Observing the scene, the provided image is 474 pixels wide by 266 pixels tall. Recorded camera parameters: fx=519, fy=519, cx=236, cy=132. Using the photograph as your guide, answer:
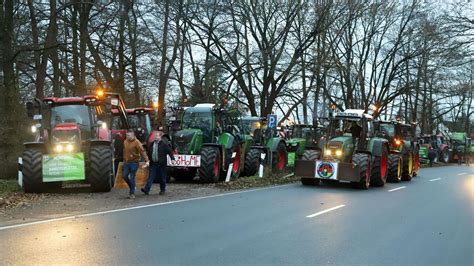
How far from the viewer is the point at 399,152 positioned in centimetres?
2136

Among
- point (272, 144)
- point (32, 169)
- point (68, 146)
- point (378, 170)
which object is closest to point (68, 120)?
point (68, 146)

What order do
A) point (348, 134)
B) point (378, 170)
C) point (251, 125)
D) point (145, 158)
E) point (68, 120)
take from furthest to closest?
1. point (251, 125)
2. point (348, 134)
3. point (378, 170)
4. point (68, 120)
5. point (145, 158)

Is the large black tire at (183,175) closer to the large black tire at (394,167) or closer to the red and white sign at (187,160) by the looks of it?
the red and white sign at (187,160)

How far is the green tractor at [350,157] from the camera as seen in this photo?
1678cm

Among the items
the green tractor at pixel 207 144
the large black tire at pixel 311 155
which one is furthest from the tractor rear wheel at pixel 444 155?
the large black tire at pixel 311 155

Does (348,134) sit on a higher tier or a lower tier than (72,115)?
lower

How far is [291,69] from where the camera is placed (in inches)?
1375

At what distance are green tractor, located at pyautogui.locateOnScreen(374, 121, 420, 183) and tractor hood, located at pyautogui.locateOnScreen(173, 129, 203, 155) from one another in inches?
266

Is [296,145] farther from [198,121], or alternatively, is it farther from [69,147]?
[69,147]

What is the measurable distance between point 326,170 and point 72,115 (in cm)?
813

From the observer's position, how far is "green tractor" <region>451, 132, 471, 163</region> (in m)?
50.2

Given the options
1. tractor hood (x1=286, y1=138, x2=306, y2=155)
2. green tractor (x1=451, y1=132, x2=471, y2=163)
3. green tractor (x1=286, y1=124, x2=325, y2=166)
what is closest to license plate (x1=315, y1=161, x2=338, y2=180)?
green tractor (x1=286, y1=124, x2=325, y2=166)

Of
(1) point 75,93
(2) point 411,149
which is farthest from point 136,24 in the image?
(2) point 411,149

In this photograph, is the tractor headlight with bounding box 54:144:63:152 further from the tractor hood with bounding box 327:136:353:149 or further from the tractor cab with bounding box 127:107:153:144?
the tractor hood with bounding box 327:136:353:149
